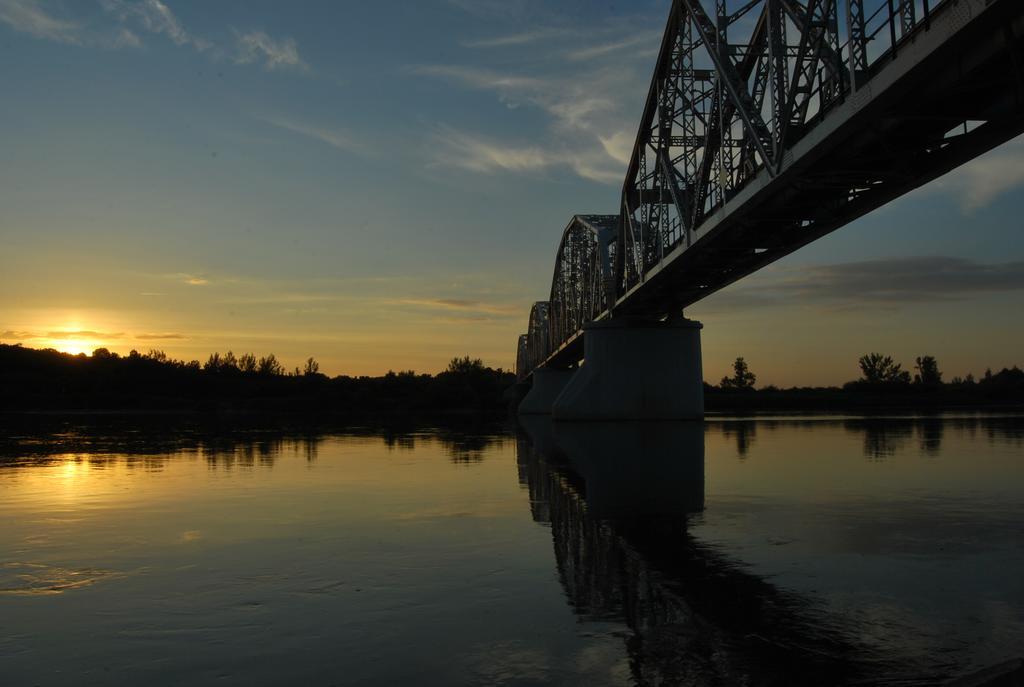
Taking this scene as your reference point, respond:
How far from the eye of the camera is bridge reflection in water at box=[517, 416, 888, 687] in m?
6.48

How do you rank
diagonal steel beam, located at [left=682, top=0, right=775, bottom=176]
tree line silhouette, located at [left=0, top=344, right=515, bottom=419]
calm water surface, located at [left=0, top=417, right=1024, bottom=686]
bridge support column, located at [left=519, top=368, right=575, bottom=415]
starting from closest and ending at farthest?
calm water surface, located at [left=0, top=417, right=1024, bottom=686] → diagonal steel beam, located at [left=682, top=0, right=775, bottom=176] → bridge support column, located at [left=519, top=368, right=575, bottom=415] → tree line silhouette, located at [left=0, top=344, right=515, bottom=419]

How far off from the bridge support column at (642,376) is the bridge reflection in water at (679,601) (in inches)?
1490

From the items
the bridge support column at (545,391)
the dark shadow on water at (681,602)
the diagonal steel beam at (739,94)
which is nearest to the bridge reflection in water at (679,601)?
the dark shadow on water at (681,602)

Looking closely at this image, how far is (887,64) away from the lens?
1844cm

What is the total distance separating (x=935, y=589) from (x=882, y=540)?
3301mm

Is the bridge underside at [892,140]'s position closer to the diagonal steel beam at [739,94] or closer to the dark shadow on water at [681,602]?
the diagonal steel beam at [739,94]

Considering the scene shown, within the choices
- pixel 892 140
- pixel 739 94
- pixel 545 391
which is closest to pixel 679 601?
pixel 892 140

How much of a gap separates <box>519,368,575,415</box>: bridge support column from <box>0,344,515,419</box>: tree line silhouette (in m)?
26.8

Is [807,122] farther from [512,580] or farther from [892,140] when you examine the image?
[512,580]

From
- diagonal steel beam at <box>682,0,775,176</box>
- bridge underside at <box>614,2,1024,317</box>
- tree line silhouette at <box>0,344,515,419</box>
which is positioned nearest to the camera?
bridge underside at <box>614,2,1024,317</box>

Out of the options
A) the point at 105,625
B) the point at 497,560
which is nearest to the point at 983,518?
the point at 497,560

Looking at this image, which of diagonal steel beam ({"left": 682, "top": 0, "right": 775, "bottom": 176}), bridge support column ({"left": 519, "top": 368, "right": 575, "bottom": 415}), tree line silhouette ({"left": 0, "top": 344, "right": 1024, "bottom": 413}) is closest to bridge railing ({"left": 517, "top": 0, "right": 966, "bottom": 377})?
diagonal steel beam ({"left": 682, "top": 0, "right": 775, "bottom": 176})

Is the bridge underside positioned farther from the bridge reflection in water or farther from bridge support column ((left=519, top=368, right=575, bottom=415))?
bridge support column ((left=519, top=368, right=575, bottom=415))

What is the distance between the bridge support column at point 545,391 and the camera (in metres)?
109
